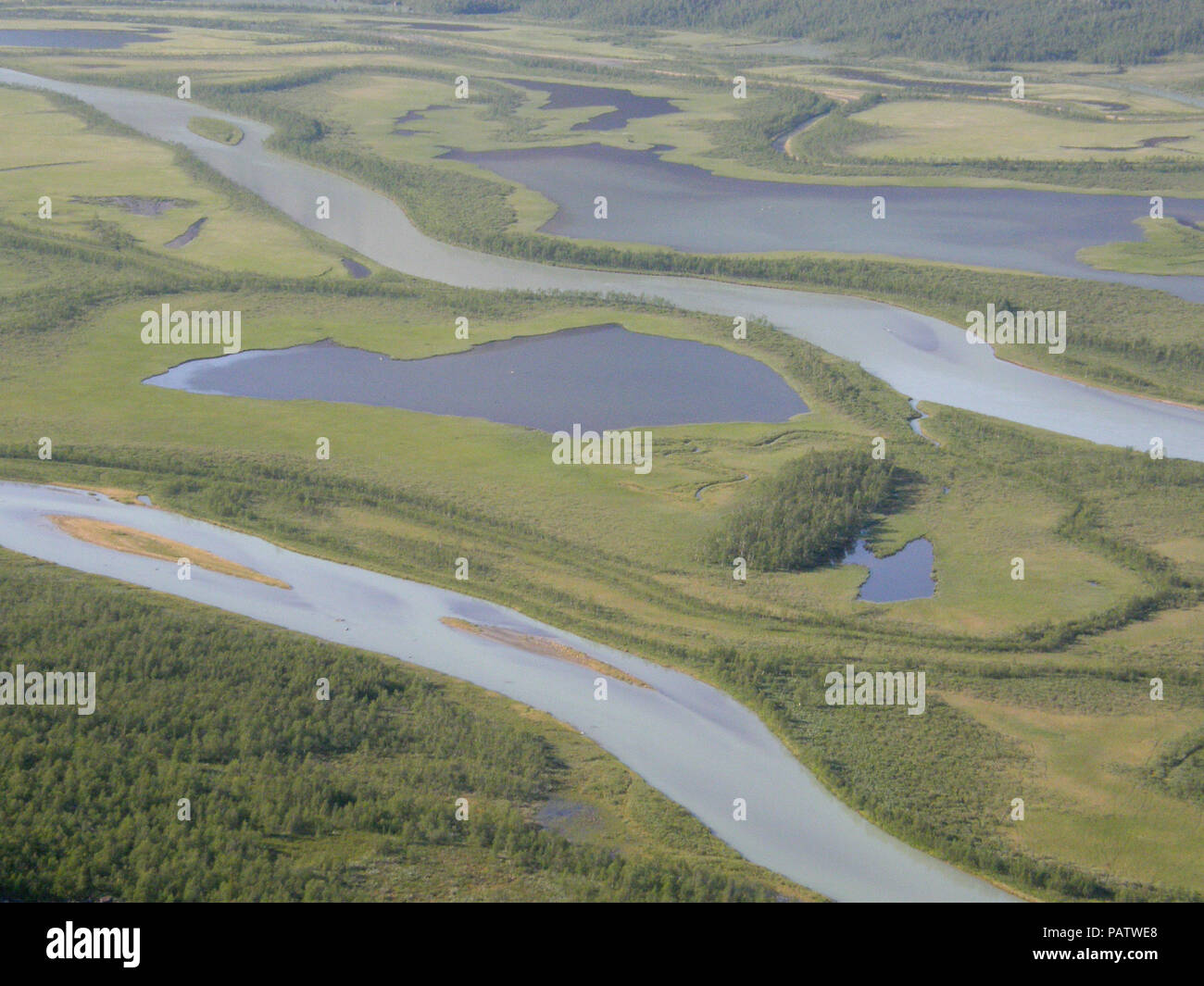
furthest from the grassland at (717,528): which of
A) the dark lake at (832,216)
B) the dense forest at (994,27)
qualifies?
the dense forest at (994,27)

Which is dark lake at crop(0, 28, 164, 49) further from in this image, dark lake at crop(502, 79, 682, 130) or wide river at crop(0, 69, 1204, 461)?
wide river at crop(0, 69, 1204, 461)

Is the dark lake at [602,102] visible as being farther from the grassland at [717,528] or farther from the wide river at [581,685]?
the wide river at [581,685]

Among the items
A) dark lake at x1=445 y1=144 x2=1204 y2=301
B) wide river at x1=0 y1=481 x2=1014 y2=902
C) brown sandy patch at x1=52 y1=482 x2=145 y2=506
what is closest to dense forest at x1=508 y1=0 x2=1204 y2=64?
dark lake at x1=445 y1=144 x2=1204 y2=301

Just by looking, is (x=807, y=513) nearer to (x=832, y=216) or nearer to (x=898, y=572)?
(x=898, y=572)

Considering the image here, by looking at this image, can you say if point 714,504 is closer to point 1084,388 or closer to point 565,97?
point 1084,388

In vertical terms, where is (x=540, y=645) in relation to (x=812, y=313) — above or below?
below

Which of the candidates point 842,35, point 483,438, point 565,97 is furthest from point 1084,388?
point 842,35

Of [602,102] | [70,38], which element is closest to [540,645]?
[602,102]
